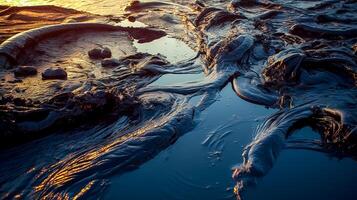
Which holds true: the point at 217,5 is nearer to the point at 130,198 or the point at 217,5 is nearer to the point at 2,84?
the point at 2,84

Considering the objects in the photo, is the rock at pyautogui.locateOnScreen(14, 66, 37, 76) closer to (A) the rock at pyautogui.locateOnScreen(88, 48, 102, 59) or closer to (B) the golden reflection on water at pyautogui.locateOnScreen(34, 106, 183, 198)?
(A) the rock at pyautogui.locateOnScreen(88, 48, 102, 59)

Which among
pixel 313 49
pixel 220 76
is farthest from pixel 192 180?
pixel 313 49

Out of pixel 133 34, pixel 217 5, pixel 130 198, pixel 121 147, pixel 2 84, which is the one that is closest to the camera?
pixel 130 198

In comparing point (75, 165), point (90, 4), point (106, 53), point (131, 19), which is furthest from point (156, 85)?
point (90, 4)

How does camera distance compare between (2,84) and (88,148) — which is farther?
(2,84)

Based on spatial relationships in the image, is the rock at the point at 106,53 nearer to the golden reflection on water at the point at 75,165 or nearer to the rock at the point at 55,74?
the rock at the point at 55,74
